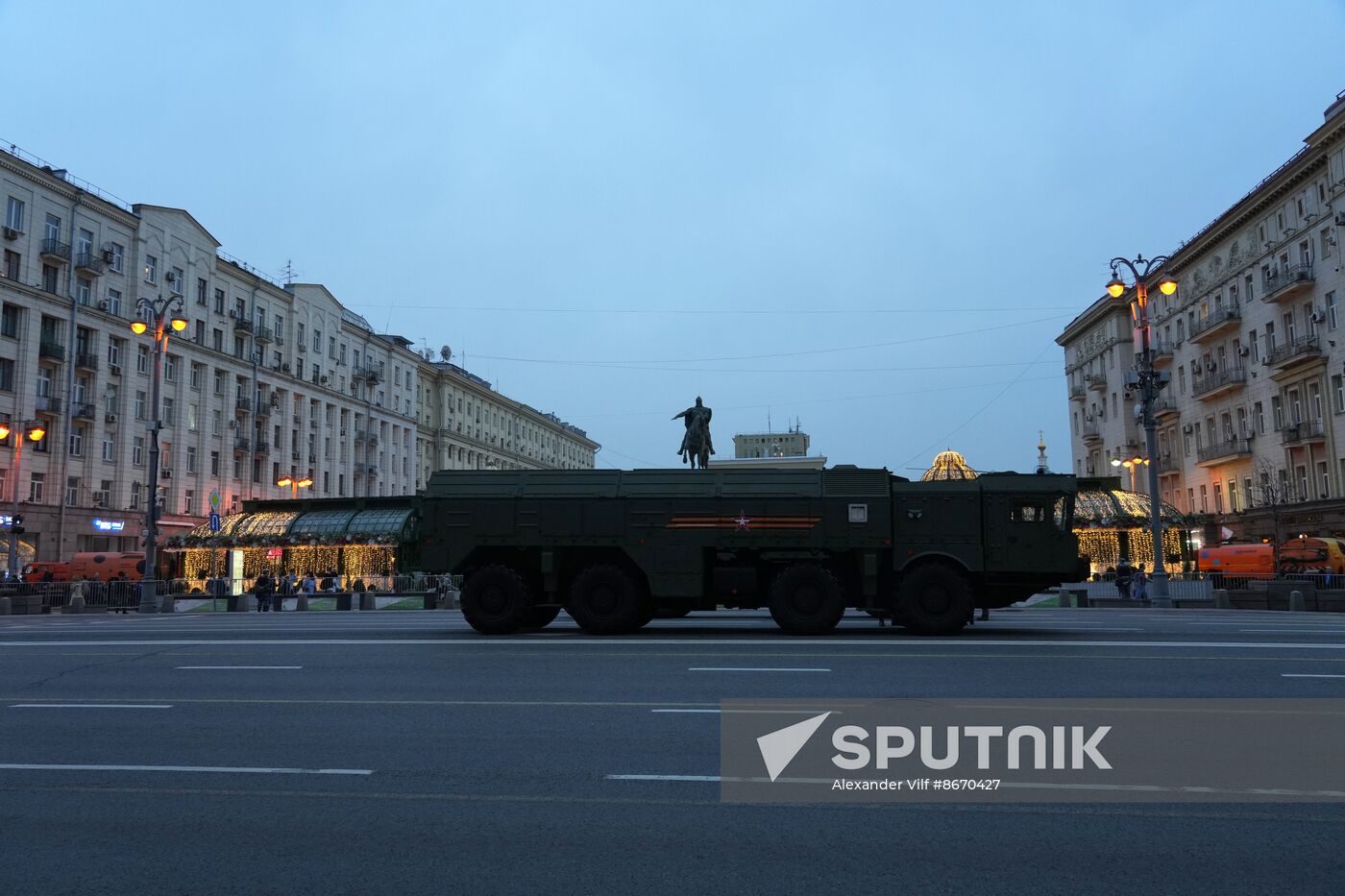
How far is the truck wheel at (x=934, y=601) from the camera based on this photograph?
57.6 feet

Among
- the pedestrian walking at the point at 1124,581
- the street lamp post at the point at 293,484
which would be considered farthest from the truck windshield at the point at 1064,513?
the street lamp post at the point at 293,484

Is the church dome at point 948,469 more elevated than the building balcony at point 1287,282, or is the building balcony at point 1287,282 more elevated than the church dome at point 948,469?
the building balcony at point 1287,282

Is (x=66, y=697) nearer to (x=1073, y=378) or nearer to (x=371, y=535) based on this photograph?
(x=371, y=535)

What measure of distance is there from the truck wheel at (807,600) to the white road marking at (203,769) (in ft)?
37.7

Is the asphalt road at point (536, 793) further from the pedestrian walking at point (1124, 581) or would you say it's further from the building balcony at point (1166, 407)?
the building balcony at point (1166, 407)

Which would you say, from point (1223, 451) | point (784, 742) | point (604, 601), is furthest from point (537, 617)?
point (1223, 451)

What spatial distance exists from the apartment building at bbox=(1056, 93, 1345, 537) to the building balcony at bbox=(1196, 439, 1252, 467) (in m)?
0.09

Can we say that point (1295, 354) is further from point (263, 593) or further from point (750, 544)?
point (263, 593)

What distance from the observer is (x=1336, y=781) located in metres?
6.59

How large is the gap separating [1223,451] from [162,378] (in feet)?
215

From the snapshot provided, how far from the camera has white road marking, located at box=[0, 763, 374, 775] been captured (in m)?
7.22

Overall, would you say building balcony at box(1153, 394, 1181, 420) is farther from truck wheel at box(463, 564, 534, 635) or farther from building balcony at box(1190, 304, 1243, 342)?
truck wheel at box(463, 564, 534, 635)

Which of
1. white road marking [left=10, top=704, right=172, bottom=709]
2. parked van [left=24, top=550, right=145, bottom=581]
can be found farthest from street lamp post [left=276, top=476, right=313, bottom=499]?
white road marking [left=10, top=704, right=172, bottom=709]

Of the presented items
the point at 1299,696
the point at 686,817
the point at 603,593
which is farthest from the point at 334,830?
the point at 603,593
